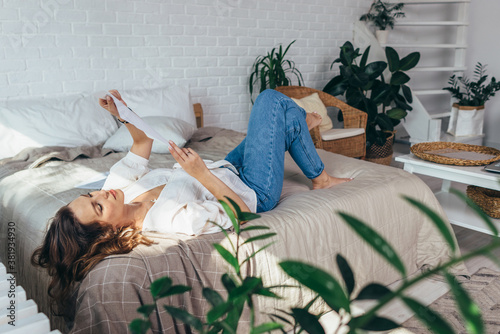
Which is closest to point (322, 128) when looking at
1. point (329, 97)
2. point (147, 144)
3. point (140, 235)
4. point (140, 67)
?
point (329, 97)

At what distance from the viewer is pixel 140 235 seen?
1.54m

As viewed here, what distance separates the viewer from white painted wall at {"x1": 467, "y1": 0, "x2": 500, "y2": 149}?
5.02 m

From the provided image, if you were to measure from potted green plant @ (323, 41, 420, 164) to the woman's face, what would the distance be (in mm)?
3032

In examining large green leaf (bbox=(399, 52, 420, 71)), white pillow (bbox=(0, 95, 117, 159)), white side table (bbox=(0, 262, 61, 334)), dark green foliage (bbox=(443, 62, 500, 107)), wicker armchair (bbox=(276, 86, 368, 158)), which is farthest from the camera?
dark green foliage (bbox=(443, 62, 500, 107))

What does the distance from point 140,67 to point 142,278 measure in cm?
240

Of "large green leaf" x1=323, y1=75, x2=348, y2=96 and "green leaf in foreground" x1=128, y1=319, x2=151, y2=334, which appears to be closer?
"green leaf in foreground" x1=128, y1=319, x2=151, y2=334

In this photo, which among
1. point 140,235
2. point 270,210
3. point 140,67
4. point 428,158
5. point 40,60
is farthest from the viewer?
point 140,67

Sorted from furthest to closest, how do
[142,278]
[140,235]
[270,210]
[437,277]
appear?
[437,277] → [270,210] → [140,235] → [142,278]

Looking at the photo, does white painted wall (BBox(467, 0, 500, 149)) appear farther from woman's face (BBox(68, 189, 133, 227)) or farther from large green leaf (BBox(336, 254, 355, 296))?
large green leaf (BBox(336, 254, 355, 296))

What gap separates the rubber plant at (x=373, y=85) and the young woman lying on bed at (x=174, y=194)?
2.03m

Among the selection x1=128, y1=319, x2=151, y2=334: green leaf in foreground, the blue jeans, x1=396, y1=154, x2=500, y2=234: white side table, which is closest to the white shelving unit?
x1=396, y1=154, x2=500, y2=234: white side table

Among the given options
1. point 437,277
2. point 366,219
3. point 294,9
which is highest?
point 294,9

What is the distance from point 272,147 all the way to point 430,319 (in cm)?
162

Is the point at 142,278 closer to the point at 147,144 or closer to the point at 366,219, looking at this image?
the point at 147,144
